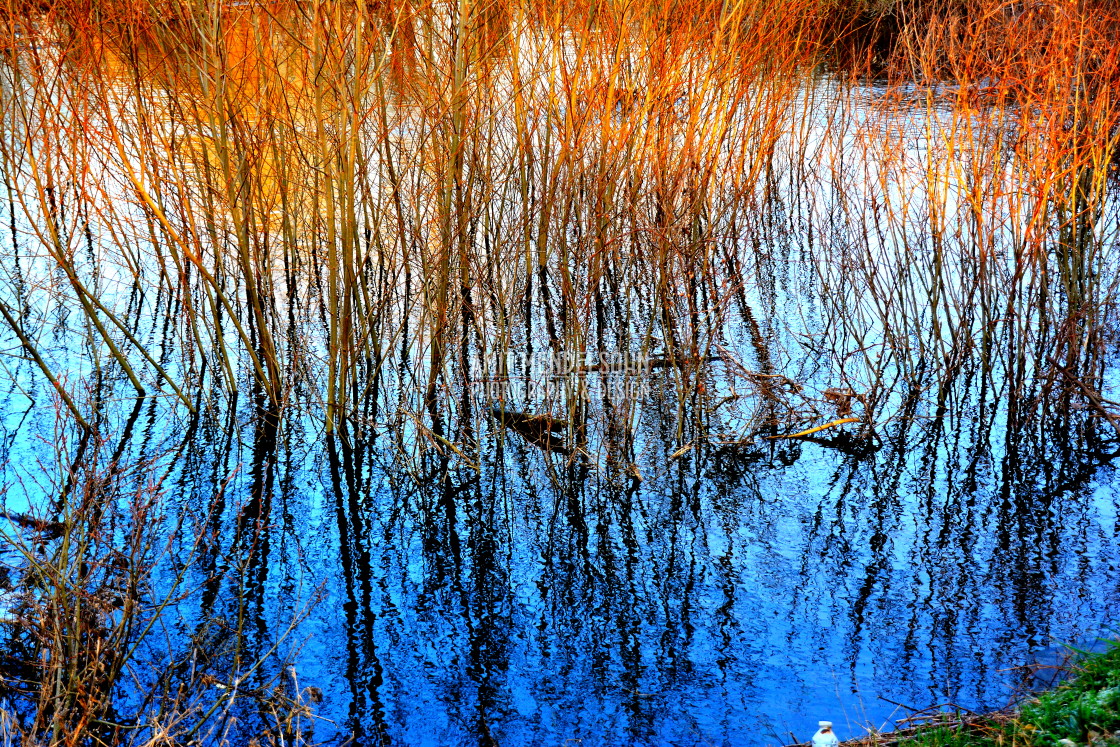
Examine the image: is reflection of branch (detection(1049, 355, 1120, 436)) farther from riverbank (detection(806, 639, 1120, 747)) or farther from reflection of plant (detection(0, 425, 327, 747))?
reflection of plant (detection(0, 425, 327, 747))

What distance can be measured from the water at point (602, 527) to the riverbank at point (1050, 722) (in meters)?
0.32

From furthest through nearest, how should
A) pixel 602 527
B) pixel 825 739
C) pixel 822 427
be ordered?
pixel 822 427 → pixel 602 527 → pixel 825 739

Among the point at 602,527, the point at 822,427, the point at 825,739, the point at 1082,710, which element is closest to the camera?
the point at 1082,710

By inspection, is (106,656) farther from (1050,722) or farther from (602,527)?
(1050,722)

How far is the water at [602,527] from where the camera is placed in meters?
4.06

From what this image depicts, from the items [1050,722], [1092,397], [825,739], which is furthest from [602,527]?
[1092,397]

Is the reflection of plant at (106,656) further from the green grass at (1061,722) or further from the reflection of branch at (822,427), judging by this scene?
the reflection of branch at (822,427)

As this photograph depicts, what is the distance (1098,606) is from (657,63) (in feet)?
15.4

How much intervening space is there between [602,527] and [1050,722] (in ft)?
8.97

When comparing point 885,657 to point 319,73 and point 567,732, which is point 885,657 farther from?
point 319,73

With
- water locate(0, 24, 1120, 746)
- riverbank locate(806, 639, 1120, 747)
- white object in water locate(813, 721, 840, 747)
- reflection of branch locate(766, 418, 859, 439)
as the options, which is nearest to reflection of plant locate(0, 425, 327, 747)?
water locate(0, 24, 1120, 746)

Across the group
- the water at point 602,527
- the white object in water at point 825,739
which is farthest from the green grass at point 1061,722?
the water at point 602,527

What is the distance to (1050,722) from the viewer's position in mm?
3217

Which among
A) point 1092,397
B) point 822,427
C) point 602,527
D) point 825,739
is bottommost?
point 825,739
